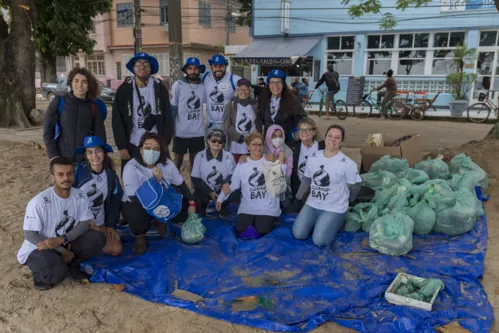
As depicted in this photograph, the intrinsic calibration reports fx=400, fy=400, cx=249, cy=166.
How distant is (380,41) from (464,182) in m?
13.9

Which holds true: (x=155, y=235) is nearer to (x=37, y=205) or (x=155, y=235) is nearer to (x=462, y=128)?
(x=37, y=205)

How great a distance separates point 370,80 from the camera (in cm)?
1717

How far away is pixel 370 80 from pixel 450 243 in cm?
1457

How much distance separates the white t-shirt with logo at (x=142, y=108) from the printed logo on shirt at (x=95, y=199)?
3.07 ft

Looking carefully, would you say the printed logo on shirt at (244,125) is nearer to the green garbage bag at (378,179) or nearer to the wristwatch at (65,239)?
the green garbage bag at (378,179)

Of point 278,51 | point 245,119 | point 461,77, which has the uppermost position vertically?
point 278,51

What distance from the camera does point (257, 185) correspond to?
4.00 meters

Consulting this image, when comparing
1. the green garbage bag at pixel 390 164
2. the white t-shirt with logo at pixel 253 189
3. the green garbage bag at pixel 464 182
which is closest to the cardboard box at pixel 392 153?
the green garbage bag at pixel 390 164

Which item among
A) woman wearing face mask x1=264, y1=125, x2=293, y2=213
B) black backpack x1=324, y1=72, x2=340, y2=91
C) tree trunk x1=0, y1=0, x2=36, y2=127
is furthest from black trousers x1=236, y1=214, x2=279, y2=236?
black backpack x1=324, y1=72, x2=340, y2=91

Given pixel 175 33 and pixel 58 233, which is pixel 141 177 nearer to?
pixel 58 233

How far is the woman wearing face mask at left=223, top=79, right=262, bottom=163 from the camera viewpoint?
4.55 meters

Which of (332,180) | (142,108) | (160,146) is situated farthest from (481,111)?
(160,146)

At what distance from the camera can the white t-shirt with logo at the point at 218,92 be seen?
4727 mm

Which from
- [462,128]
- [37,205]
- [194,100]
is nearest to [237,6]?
[462,128]
